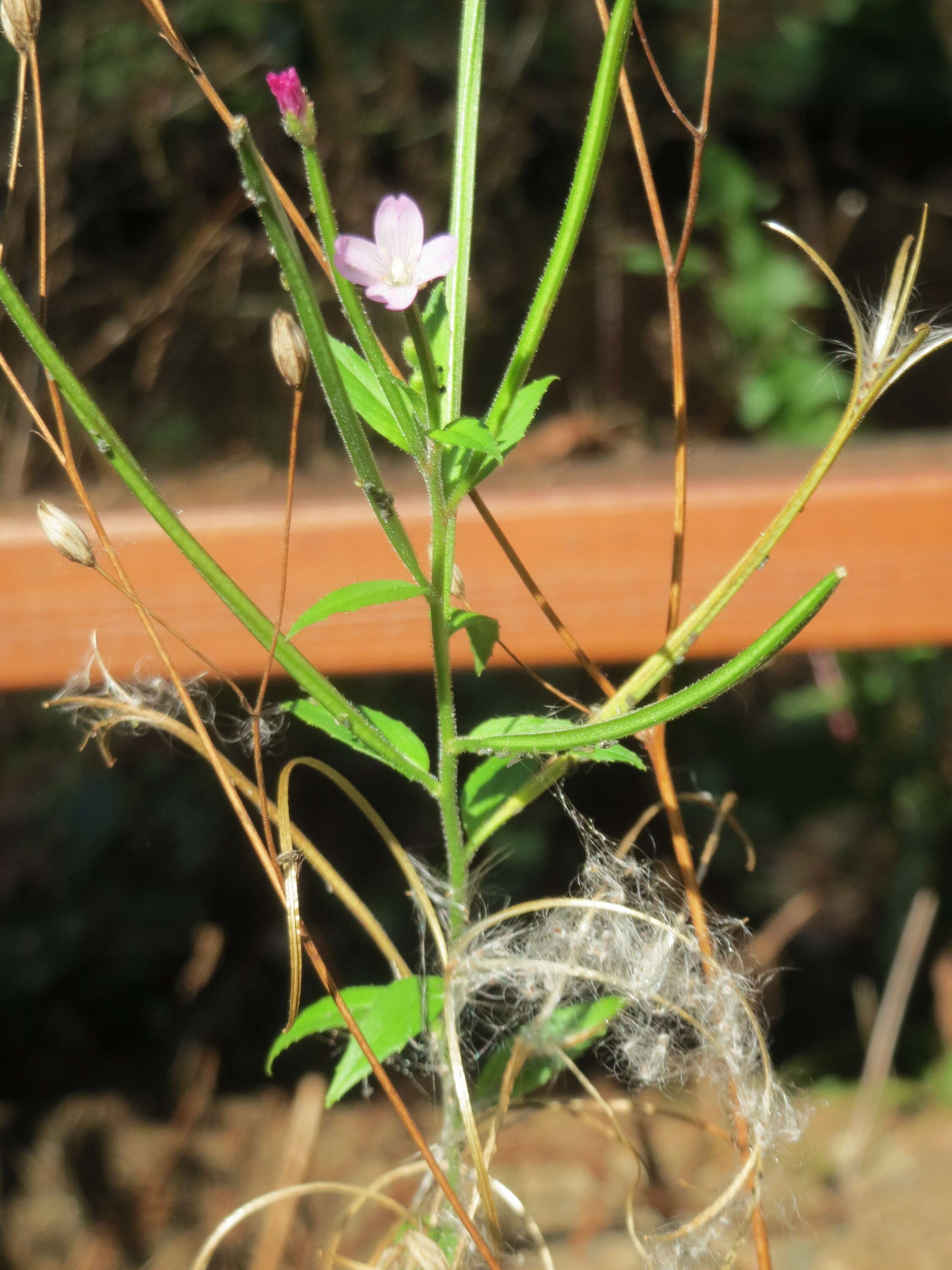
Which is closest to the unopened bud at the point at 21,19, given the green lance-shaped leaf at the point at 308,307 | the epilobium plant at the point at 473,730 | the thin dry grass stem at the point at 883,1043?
the epilobium plant at the point at 473,730

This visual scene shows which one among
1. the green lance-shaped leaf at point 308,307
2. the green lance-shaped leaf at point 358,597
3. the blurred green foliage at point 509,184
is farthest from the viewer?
the blurred green foliage at point 509,184

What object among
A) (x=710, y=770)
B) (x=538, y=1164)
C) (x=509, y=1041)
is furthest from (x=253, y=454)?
(x=509, y=1041)

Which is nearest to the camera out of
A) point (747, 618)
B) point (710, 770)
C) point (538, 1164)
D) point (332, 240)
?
point (332, 240)

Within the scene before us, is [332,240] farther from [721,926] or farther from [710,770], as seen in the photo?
[710,770]

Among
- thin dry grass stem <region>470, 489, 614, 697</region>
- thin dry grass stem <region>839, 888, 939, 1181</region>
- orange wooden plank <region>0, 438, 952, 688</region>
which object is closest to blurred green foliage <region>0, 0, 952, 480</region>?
thin dry grass stem <region>839, 888, 939, 1181</region>

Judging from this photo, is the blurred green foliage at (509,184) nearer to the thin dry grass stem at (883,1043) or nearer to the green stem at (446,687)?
the thin dry grass stem at (883,1043)
